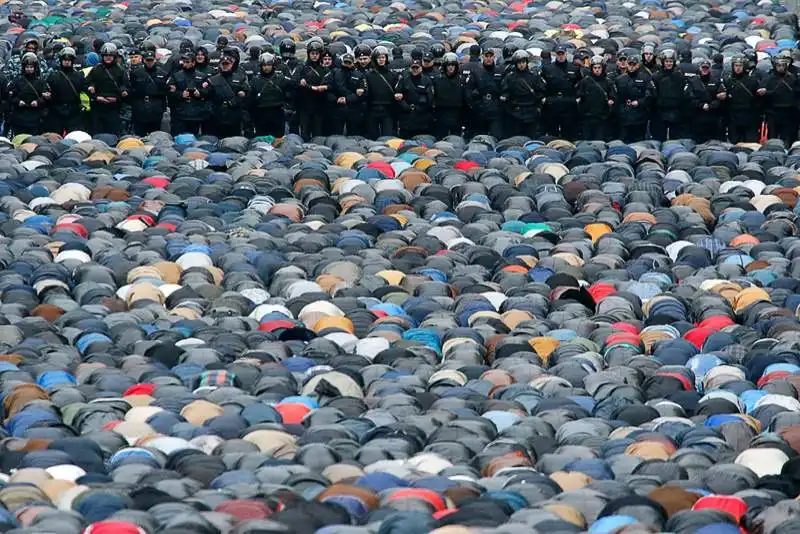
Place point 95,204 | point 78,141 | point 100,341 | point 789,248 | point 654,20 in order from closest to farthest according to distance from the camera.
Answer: point 100,341, point 789,248, point 95,204, point 78,141, point 654,20

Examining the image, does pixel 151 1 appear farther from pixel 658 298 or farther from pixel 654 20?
pixel 658 298

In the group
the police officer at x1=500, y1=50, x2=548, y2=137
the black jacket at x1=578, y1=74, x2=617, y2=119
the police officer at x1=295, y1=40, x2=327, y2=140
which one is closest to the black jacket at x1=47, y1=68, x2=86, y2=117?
the police officer at x1=295, y1=40, x2=327, y2=140

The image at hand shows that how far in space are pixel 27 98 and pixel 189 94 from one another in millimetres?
2170

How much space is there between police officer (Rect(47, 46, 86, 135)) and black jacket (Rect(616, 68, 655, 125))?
731 centimetres

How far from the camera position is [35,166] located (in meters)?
27.3

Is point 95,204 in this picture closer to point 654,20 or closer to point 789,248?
point 789,248

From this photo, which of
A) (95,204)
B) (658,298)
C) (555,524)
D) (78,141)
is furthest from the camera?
(78,141)

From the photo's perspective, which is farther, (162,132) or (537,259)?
(162,132)

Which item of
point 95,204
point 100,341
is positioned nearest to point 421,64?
point 95,204

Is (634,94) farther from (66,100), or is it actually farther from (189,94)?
(66,100)

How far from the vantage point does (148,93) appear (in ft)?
96.1

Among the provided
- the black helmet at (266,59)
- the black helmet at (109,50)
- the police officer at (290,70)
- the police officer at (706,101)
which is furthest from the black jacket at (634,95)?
the black helmet at (109,50)

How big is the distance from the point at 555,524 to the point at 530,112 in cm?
1417

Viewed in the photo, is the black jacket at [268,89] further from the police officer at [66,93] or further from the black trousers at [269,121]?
the police officer at [66,93]
